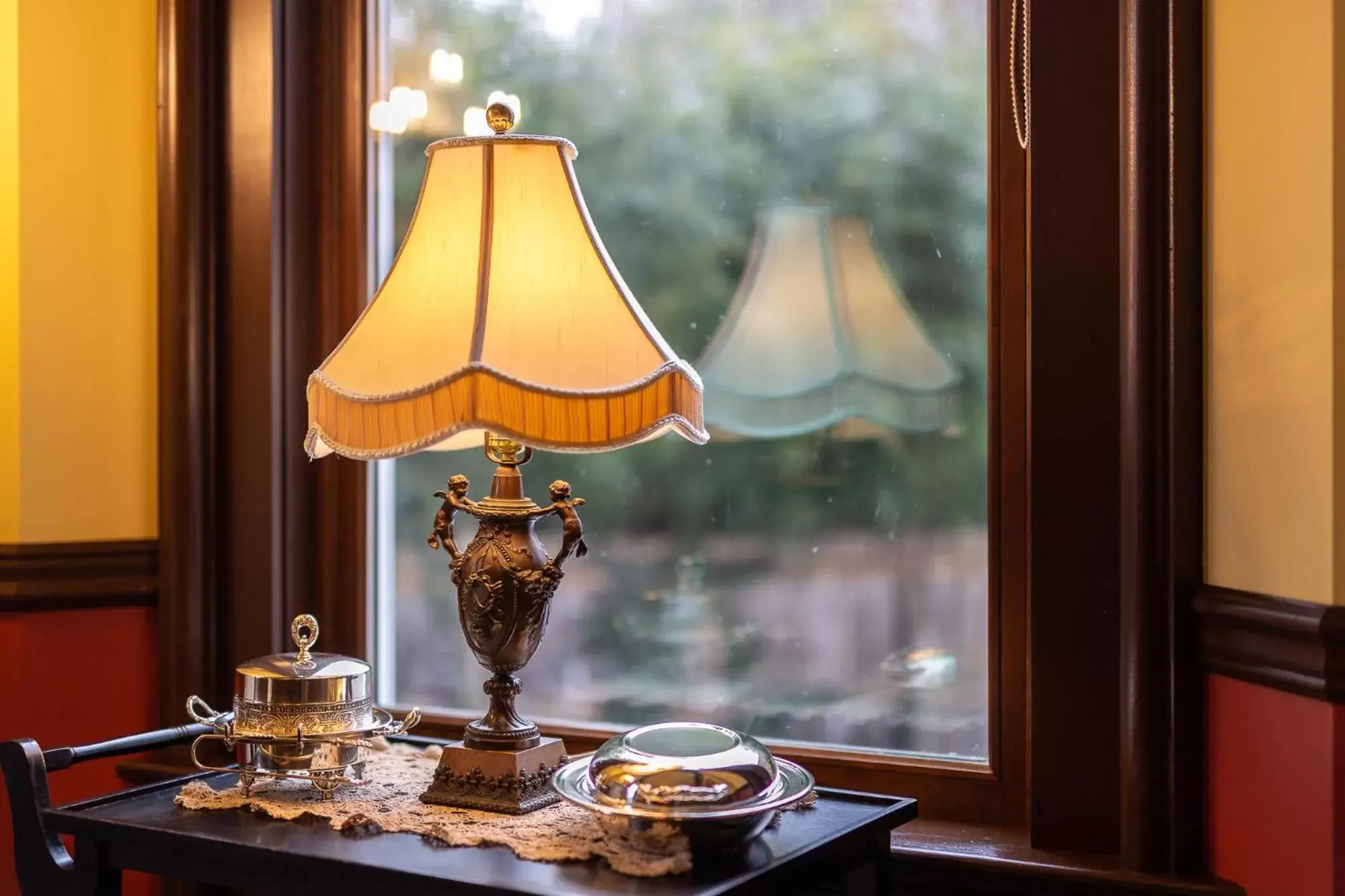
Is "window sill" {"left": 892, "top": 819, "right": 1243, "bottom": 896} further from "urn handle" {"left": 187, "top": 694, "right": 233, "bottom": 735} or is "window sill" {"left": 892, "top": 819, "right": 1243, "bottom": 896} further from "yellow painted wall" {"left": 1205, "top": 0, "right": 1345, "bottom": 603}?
"urn handle" {"left": 187, "top": 694, "right": 233, "bottom": 735}

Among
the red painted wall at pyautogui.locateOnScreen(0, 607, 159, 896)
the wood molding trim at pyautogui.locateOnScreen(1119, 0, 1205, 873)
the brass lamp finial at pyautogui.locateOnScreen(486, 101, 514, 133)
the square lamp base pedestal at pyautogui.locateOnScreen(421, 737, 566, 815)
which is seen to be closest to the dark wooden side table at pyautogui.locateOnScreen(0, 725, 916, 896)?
the square lamp base pedestal at pyautogui.locateOnScreen(421, 737, 566, 815)

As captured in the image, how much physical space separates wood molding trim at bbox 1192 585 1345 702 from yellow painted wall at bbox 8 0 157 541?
5.20 feet

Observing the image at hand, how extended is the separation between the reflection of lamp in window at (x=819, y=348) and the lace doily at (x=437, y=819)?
68 centimetres

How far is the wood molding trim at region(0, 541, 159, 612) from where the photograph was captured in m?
2.11

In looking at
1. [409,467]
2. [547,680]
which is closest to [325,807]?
[547,680]

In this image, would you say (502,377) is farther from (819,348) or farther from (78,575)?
(78,575)

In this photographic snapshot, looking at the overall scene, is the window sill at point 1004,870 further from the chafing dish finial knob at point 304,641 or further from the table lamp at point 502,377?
the chafing dish finial knob at point 304,641

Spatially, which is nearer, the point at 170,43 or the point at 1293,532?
the point at 1293,532

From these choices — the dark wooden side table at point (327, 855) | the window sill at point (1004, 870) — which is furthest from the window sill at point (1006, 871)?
the dark wooden side table at point (327, 855)

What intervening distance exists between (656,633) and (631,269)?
1.78 feet

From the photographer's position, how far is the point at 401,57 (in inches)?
86.2

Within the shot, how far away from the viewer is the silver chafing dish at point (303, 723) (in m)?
1.54

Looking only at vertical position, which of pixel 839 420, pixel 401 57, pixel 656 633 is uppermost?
pixel 401 57

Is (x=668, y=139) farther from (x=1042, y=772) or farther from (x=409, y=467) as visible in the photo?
(x=1042, y=772)
